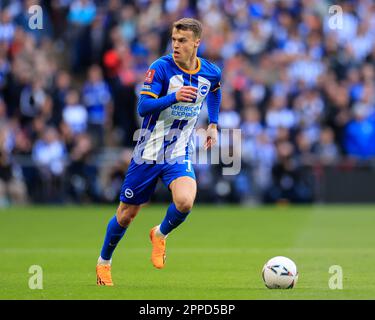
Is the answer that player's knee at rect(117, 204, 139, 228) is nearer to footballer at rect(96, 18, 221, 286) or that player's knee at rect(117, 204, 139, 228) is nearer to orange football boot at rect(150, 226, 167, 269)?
footballer at rect(96, 18, 221, 286)

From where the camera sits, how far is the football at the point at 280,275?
10367 millimetres

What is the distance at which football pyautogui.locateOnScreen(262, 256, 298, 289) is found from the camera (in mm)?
10367

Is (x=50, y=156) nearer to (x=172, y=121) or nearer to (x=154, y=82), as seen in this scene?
(x=172, y=121)

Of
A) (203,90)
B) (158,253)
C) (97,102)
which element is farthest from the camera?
(97,102)

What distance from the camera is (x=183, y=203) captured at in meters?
10.6

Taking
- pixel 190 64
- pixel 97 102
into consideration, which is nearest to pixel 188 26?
pixel 190 64

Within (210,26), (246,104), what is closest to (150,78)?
(246,104)

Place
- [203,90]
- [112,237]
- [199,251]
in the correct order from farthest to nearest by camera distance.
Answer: [199,251] < [203,90] < [112,237]

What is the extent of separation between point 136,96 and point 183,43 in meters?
13.8

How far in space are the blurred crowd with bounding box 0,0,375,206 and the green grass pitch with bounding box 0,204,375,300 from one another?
868 mm

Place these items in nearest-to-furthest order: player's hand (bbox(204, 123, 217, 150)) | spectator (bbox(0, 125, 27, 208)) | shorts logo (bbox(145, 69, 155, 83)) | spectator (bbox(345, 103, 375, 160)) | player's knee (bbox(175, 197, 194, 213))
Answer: player's knee (bbox(175, 197, 194, 213)) → shorts logo (bbox(145, 69, 155, 83)) → player's hand (bbox(204, 123, 217, 150)) → spectator (bbox(0, 125, 27, 208)) → spectator (bbox(345, 103, 375, 160))

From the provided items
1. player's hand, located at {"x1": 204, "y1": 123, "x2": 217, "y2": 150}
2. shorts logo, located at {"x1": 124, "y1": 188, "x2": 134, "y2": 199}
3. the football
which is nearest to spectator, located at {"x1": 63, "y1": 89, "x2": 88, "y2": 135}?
player's hand, located at {"x1": 204, "y1": 123, "x2": 217, "y2": 150}

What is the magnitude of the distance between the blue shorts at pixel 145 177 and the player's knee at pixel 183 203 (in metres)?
0.33
